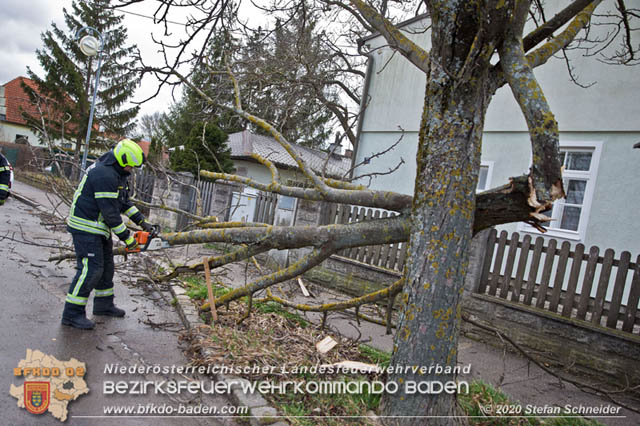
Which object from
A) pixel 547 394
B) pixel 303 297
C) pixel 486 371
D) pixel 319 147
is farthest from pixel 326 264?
pixel 319 147

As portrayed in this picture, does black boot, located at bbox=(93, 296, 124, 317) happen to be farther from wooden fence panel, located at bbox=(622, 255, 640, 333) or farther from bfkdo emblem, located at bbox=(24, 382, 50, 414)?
wooden fence panel, located at bbox=(622, 255, 640, 333)

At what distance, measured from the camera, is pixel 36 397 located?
119 inches

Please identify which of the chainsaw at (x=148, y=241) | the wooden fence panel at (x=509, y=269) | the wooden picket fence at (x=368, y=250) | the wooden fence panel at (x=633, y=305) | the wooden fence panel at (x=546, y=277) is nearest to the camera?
the chainsaw at (x=148, y=241)

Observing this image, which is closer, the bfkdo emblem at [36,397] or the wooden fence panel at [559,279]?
the bfkdo emblem at [36,397]

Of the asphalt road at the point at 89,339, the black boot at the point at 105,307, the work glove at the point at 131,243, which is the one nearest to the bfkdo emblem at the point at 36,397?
the asphalt road at the point at 89,339

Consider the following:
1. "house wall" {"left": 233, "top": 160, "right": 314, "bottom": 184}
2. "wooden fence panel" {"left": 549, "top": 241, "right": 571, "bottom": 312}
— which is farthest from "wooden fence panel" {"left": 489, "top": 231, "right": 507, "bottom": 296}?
"house wall" {"left": 233, "top": 160, "right": 314, "bottom": 184}

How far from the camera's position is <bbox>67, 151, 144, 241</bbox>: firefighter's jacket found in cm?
A: 452

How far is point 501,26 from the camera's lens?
9.13 ft

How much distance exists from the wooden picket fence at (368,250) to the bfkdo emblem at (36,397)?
480cm

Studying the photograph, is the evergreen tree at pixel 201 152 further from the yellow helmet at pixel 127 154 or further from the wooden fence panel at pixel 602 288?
the wooden fence panel at pixel 602 288

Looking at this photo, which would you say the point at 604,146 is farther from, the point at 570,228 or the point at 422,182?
the point at 422,182

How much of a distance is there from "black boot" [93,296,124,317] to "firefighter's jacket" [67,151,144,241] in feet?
2.74

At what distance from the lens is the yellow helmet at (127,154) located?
4656mm

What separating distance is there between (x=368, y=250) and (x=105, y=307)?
4.36m
